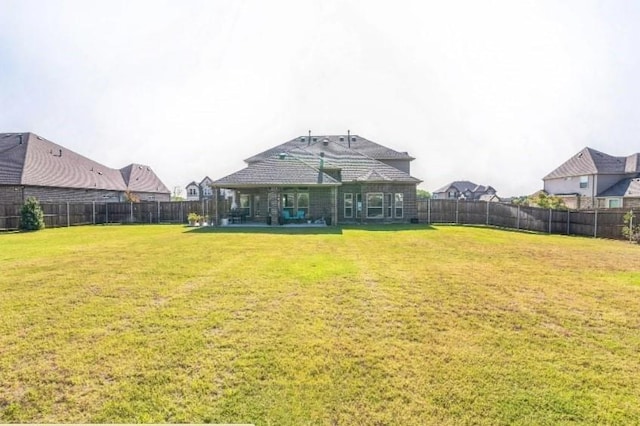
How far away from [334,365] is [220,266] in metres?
6.22

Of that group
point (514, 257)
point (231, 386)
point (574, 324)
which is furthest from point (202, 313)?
point (514, 257)

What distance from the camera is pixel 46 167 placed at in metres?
30.2

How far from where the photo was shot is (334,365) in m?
4.10

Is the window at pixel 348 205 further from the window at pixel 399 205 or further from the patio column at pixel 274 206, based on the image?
the patio column at pixel 274 206

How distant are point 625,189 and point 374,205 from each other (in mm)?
28734

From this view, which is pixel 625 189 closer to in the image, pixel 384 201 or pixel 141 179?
pixel 384 201

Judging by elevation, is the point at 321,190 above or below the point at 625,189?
below

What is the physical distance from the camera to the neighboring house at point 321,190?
2256 cm

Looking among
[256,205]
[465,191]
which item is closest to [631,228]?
[256,205]

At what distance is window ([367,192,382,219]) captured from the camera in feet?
81.2

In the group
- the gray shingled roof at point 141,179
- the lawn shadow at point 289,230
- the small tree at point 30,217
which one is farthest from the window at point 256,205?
the gray shingled roof at point 141,179

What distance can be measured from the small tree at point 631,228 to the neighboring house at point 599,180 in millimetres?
20248

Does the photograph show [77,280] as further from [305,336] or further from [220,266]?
[305,336]

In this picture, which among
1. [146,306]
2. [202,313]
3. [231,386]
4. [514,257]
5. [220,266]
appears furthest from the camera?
[514,257]
